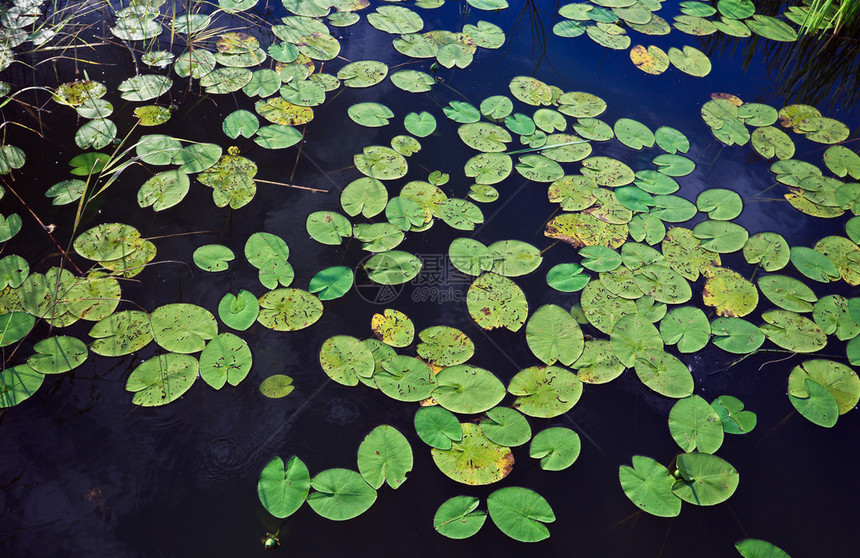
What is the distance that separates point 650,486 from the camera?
225 cm

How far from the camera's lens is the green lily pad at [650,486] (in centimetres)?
220

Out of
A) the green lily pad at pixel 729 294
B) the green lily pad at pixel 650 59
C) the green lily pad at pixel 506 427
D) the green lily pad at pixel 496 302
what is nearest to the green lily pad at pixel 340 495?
the green lily pad at pixel 506 427

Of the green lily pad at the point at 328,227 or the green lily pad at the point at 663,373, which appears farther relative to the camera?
the green lily pad at the point at 328,227

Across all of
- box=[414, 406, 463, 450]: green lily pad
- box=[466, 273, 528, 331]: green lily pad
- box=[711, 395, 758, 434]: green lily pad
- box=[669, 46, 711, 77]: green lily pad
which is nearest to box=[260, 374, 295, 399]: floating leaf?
box=[414, 406, 463, 450]: green lily pad

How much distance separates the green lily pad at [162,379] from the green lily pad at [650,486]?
6.54ft

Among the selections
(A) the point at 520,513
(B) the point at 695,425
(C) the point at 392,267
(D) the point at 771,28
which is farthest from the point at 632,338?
(D) the point at 771,28

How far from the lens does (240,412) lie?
2.32 meters

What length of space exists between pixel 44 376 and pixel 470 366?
76.3 inches

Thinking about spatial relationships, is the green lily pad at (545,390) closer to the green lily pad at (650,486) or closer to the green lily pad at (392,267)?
the green lily pad at (650,486)

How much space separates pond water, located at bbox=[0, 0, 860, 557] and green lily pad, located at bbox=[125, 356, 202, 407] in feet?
0.13

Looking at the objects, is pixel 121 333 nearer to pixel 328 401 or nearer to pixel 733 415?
pixel 328 401

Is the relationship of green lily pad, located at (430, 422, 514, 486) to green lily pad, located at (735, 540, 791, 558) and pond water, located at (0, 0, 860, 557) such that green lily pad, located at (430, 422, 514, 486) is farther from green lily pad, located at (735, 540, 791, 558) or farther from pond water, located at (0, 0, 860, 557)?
green lily pad, located at (735, 540, 791, 558)

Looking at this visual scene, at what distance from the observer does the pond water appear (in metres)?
2.06

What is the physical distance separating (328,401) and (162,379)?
75 centimetres
